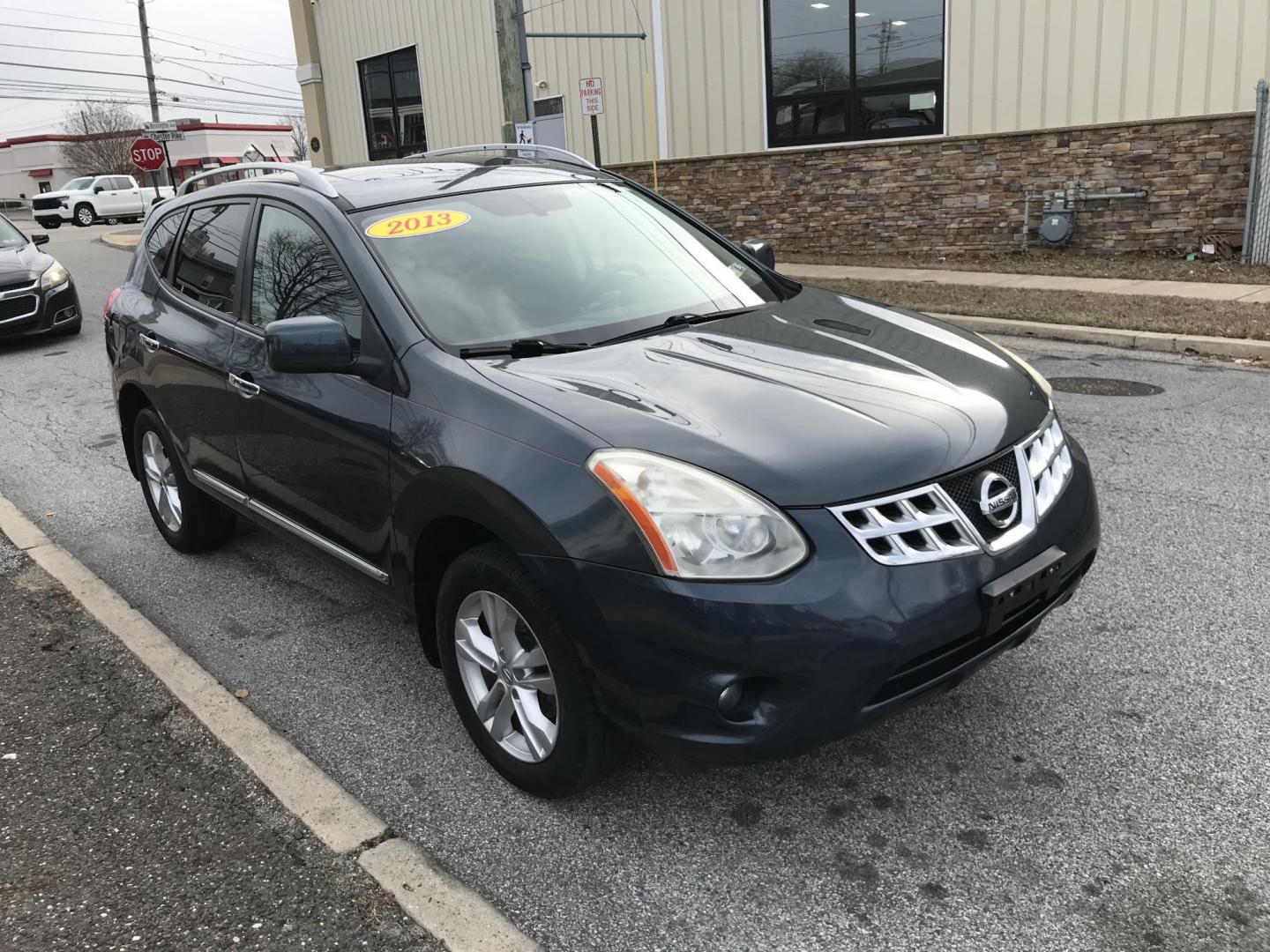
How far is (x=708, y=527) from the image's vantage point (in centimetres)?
248

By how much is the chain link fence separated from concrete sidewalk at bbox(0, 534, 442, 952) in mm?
12291

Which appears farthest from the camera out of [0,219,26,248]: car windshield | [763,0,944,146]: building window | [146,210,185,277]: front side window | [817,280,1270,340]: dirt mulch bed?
[763,0,944,146]: building window

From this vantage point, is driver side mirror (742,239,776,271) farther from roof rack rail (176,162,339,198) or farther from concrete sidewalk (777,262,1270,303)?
concrete sidewalk (777,262,1270,303)

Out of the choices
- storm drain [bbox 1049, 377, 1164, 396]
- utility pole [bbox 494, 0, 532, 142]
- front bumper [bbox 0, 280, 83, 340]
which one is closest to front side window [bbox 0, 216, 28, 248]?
front bumper [bbox 0, 280, 83, 340]

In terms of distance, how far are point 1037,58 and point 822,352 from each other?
39.1 ft

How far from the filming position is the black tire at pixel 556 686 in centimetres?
268

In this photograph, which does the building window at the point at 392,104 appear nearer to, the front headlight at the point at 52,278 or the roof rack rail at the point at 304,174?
the front headlight at the point at 52,278

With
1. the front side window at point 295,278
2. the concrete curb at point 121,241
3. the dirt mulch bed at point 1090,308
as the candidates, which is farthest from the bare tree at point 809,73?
the concrete curb at point 121,241

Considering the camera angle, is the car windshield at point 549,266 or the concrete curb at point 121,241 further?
the concrete curb at point 121,241

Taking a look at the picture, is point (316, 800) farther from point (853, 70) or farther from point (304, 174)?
point (853, 70)

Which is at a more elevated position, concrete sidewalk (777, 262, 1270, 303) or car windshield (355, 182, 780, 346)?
car windshield (355, 182, 780, 346)

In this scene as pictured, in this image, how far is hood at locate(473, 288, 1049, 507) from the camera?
8.43 feet

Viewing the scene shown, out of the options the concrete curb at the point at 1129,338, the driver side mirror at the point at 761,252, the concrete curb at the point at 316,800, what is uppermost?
the driver side mirror at the point at 761,252

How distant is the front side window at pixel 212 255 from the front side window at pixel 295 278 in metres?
0.22
